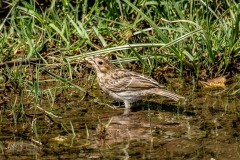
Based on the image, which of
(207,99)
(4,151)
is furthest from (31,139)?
(207,99)

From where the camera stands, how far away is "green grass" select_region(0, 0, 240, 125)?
442 inches

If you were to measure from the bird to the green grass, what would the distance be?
258 millimetres

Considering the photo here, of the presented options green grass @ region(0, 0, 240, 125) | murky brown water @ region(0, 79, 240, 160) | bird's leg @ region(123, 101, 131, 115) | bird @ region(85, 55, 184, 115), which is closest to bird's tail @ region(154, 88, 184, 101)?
bird @ region(85, 55, 184, 115)

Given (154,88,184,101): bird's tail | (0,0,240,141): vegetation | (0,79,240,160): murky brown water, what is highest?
(0,0,240,141): vegetation

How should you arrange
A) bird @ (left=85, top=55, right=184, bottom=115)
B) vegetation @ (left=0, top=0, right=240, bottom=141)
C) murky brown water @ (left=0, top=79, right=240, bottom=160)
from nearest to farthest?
murky brown water @ (left=0, top=79, right=240, bottom=160) < bird @ (left=85, top=55, right=184, bottom=115) < vegetation @ (left=0, top=0, right=240, bottom=141)

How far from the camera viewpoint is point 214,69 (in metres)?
11.5

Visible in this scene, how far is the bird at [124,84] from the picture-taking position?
33.9 feet

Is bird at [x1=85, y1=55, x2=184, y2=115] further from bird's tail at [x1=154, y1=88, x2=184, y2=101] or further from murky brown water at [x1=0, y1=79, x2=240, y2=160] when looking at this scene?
murky brown water at [x1=0, y1=79, x2=240, y2=160]

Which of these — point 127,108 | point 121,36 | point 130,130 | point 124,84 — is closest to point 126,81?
point 124,84

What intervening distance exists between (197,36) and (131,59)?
1.20 m

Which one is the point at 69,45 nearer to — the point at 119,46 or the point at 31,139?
the point at 119,46

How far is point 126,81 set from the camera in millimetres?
10773

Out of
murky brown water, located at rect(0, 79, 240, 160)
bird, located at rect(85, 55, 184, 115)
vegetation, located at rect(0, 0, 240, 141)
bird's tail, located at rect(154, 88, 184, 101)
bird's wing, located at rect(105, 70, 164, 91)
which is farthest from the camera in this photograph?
vegetation, located at rect(0, 0, 240, 141)

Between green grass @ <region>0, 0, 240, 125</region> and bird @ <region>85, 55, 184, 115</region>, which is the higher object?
green grass @ <region>0, 0, 240, 125</region>
